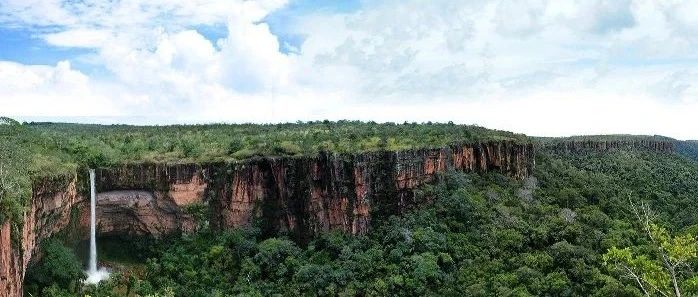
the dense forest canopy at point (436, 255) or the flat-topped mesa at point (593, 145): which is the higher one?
the flat-topped mesa at point (593, 145)

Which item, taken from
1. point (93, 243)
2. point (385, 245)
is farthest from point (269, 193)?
point (93, 243)

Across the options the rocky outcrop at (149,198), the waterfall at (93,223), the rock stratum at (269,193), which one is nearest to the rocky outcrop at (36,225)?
the waterfall at (93,223)

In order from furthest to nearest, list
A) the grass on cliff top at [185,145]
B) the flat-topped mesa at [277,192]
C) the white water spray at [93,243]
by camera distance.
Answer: the flat-topped mesa at [277,192] < the white water spray at [93,243] < the grass on cliff top at [185,145]

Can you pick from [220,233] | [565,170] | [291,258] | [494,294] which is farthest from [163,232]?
[565,170]

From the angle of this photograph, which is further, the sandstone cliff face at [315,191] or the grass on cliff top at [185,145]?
the sandstone cliff face at [315,191]

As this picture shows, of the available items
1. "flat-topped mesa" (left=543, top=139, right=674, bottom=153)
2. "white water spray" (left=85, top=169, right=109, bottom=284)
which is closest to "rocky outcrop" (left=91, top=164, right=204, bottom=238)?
"white water spray" (left=85, top=169, right=109, bottom=284)

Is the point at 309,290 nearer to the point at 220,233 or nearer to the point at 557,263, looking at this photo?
the point at 220,233

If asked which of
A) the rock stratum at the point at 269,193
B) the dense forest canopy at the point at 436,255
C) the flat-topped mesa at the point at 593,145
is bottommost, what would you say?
the dense forest canopy at the point at 436,255

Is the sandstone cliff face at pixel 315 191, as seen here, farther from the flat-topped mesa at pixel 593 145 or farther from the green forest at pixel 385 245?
the flat-topped mesa at pixel 593 145

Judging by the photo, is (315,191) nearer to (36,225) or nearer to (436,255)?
(436,255)
